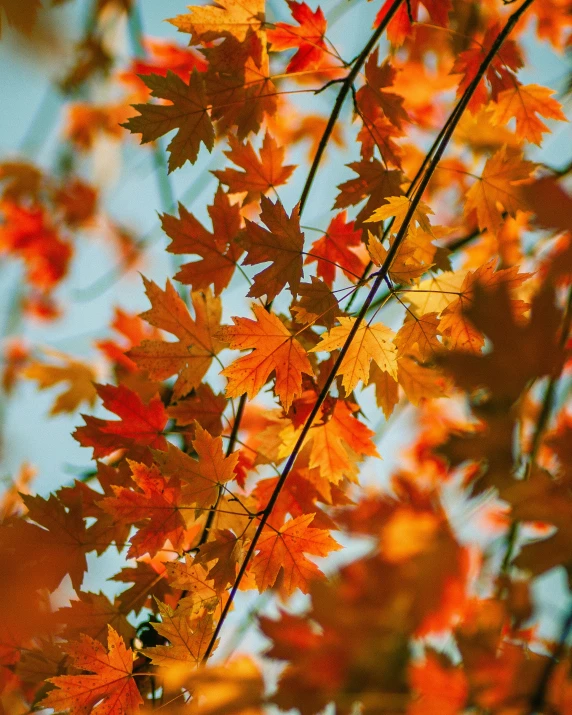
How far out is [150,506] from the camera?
120cm

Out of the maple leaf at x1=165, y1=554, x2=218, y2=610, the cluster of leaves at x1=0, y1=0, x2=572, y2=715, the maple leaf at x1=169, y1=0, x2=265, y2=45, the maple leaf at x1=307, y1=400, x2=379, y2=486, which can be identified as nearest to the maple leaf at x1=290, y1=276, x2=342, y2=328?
the cluster of leaves at x1=0, y1=0, x2=572, y2=715

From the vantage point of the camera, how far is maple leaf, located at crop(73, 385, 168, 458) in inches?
53.8

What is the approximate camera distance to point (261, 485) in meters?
1.35

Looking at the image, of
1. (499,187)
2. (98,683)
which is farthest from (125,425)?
(499,187)

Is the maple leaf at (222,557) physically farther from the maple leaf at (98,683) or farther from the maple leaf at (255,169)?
the maple leaf at (255,169)

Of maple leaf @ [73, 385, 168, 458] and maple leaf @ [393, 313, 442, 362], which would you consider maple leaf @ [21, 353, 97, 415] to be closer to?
maple leaf @ [73, 385, 168, 458]

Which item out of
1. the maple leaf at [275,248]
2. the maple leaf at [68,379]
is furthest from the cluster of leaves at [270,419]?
the maple leaf at [68,379]

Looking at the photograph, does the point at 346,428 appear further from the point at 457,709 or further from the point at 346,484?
the point at 457,709

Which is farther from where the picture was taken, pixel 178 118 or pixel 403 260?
pixel 178 118

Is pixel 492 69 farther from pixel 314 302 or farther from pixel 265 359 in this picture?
pixel 265 359

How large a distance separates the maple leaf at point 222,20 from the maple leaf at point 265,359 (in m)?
0.69

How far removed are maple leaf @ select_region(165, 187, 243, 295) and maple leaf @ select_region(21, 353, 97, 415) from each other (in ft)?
3.97

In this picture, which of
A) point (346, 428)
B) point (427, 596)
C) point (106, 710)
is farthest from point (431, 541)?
point (106, 710)

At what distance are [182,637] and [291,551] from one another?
10.3 inches
